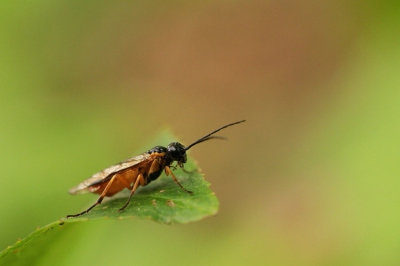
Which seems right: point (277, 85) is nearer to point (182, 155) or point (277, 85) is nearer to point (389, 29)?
point (389, 29)

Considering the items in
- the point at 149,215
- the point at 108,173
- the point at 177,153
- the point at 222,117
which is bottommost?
the point at 222,117

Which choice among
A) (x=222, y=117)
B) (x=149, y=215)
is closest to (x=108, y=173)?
(x=149, y=215)

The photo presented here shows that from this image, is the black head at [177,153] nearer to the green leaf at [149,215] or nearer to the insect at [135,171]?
the insect at [135,171]

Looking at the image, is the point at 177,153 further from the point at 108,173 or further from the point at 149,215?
the point at 149,215

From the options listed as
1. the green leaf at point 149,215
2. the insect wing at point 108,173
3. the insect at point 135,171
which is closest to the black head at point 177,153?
the insect at point 135,171

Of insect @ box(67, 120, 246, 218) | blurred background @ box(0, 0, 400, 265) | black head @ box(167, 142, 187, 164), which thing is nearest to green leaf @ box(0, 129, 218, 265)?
blurred background @ box(0, 0, 400, 265)

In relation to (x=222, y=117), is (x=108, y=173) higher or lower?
higher

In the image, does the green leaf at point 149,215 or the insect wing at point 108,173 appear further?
the insect wing at point 108,173

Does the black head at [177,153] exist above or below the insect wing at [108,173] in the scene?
below

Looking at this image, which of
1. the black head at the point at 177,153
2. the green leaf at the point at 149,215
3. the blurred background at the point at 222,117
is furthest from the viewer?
the blurred background at the point at 222,117

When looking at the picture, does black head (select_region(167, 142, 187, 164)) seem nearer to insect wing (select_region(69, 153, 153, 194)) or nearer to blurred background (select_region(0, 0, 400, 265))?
insect wing (select_region(69, 153, 153, 194))
